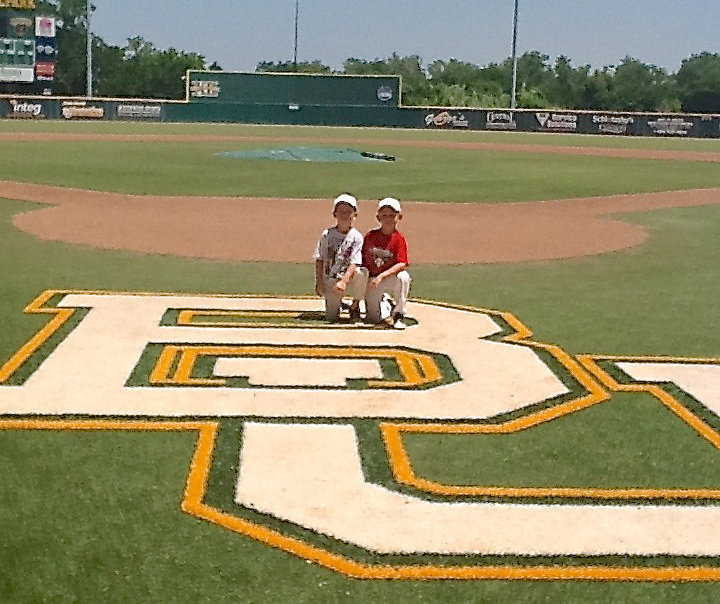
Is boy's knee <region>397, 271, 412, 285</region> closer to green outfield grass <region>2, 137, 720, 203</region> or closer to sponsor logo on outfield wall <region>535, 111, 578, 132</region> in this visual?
green outfield grass <region>2, 137, 720, 203</region>

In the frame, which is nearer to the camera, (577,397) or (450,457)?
(450,457)

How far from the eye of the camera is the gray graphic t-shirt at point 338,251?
759 cm

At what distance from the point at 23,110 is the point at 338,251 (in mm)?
49766

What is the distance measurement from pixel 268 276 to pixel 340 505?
233 inches

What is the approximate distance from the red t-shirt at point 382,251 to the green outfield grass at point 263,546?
118cm

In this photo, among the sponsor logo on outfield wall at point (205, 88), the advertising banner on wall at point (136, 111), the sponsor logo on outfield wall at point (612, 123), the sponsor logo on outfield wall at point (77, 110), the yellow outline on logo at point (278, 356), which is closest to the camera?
the yellow outline on logo at point (278, 356)

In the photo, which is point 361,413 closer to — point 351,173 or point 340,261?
point 340,261

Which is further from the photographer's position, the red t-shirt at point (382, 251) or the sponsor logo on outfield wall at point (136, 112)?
the sponsor logo on outfield wall at point (136, 112)

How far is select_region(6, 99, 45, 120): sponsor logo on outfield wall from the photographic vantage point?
173 feet

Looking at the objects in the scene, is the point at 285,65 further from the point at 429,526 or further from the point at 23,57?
the point at 429,526

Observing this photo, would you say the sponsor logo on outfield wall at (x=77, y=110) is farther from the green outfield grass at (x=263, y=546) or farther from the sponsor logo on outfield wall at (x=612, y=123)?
the green outfield grass at (x=263, y=546)

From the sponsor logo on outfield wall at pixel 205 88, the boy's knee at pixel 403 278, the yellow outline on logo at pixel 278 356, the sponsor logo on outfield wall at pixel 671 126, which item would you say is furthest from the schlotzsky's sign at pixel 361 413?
the sponsor logo on outfield wall at pixel 205 88

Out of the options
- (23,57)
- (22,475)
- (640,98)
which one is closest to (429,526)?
(22,475)

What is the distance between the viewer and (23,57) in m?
55.3
